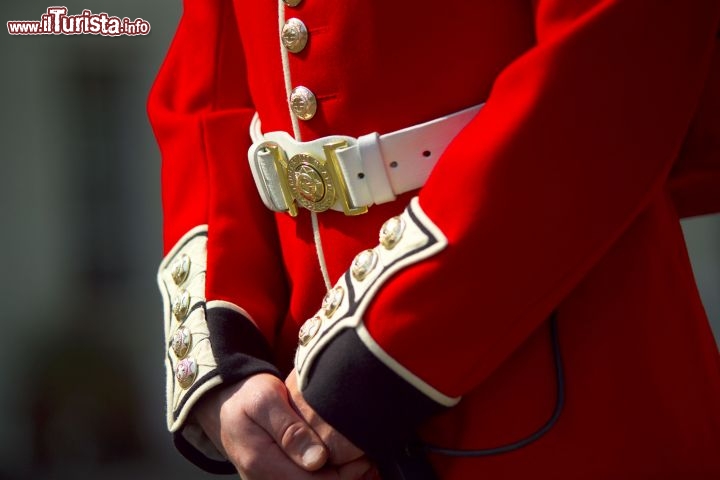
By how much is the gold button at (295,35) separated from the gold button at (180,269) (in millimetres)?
267

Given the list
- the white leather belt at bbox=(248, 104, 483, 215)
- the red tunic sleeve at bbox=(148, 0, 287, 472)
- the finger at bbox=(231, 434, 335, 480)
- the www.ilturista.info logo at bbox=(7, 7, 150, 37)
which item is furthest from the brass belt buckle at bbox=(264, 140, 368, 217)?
the www.ilturista.info logo at bbox=(7, 7, 150, 37)

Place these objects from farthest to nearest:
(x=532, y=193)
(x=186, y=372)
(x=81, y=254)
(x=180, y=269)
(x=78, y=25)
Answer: (x=81, y=254)
(x=78, y=25)
(x=180, y=269)
(x=186, y=372)
(x=532, y=193)

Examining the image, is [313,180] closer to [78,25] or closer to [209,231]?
[209,231]

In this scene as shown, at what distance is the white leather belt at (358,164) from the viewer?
884 millimetres

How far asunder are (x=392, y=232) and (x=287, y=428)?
0.19 meters

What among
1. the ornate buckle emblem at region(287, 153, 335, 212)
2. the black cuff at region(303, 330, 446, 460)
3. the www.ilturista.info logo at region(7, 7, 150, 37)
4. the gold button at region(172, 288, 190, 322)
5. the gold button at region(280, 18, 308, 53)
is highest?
the www.ilturista.info logo at region(7, 7, 150, 37)

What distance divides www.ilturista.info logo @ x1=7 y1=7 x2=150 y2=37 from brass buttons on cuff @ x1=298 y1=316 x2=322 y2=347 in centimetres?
309

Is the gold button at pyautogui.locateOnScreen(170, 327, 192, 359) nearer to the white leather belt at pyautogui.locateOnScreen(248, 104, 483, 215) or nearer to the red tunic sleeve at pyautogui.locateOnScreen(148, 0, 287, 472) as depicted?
the red tunic sleeve at pyautogui.locateOnScreen(148, 0, 287, 472)

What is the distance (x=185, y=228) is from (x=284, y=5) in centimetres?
29

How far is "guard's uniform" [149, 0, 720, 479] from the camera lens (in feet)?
2.56

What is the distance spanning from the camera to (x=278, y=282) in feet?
3.54

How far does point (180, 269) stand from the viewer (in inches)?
43.1

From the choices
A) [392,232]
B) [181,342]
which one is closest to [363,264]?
[392,232]

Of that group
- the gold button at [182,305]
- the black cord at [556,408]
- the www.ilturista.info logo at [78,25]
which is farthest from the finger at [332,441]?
the www.ilturista.info logo at [78,25]
